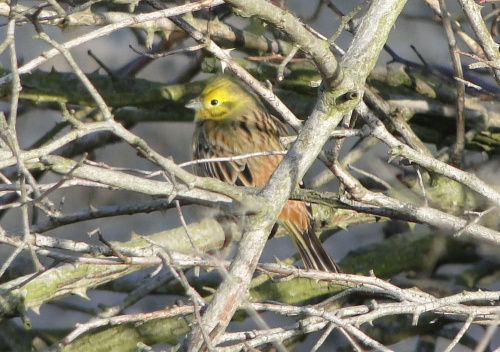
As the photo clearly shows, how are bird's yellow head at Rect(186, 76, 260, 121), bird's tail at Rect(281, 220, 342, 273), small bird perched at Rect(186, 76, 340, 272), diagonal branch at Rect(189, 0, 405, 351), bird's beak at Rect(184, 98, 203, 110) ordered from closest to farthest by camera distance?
diagonal branch at Rect(189, 0, 405, 351)
bird's tail at Rect(281, 220, 342, 273)
small bird perched at Rect(186, 76, 340, 272)
bird's beak at Rect(184, 98, 203, 110)
bird's yellow head at Rect(186, 76, 260, 121)

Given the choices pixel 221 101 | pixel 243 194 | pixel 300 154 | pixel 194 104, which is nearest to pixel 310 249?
pixel 194 104

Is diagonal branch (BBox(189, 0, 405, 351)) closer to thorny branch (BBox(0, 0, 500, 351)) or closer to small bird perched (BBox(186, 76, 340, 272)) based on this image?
thorny branch (BBox(0, 0, 500, 351))

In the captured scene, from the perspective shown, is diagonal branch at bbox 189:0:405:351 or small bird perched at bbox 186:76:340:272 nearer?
diagonal branch at bbox 189:0:405:351

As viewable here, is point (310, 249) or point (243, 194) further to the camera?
point (310, 249)

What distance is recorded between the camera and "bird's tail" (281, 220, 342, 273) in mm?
4723

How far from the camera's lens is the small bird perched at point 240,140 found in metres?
4.88

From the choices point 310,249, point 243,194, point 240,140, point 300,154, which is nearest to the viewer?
point 243,194

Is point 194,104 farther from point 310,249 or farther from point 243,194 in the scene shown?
point 243,194

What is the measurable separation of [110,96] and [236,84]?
4.53 ft

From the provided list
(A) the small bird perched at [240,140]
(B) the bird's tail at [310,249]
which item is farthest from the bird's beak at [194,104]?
(B) the bird's tail at [310,249]

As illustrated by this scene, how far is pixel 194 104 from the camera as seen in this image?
5.49m

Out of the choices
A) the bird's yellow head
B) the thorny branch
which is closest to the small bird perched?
the bird's yellow head

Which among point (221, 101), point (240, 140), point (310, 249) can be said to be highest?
point (221, 101)

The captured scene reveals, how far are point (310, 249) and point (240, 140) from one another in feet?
4.25
